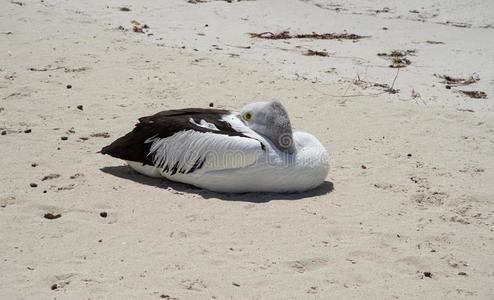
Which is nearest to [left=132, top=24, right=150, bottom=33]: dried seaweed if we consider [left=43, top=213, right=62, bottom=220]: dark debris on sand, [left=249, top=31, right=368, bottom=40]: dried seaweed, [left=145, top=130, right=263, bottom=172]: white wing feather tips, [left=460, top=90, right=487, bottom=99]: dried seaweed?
[left=249, top=31, right=368, bottom=40]: dried seaweed

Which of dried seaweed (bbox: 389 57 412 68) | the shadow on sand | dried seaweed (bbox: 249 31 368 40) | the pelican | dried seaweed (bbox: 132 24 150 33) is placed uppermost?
dried seaweed (bbox: 249 31 368 40)

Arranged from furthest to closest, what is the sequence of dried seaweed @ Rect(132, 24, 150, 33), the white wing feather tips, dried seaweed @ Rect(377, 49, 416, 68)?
dried seaweed @ Rect(132, 24, 150, 33), dried seaweed @ Rect(377, 49, 416, 68), the white wing feather tips

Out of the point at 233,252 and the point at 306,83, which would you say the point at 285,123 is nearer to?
the point at 233,252

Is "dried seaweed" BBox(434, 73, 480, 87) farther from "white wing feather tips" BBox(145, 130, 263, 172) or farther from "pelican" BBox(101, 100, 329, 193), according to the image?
"white wing feather tips" BBox(145, 130, 263, 172)

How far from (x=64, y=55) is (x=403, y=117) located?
249 inches

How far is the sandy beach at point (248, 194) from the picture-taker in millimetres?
4594

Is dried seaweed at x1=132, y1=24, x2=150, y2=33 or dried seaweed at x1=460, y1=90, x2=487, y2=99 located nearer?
dried seaweed at x1=460, y1=90, x2=487, y2=99

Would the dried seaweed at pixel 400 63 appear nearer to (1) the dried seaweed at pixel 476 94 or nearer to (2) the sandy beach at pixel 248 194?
(2) the sandy beach at pixel 248 194

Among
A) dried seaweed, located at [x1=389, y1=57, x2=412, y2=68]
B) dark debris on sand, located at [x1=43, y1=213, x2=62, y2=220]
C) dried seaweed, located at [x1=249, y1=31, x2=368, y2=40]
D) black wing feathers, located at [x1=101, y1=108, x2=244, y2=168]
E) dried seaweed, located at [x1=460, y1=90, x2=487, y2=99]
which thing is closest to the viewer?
dark debris on sand, located at [x1=43, y1=213, x2=62, y2=220]

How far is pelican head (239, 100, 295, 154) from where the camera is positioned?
20.4 feet

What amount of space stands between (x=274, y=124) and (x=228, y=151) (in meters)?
0.66

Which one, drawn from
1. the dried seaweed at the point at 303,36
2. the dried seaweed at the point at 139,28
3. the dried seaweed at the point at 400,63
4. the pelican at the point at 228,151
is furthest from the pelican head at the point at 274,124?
the dried seaweed at the point at 139,28

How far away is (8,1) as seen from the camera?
14.3 metres

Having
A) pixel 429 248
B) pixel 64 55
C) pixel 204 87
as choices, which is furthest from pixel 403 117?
pixel 64 55
